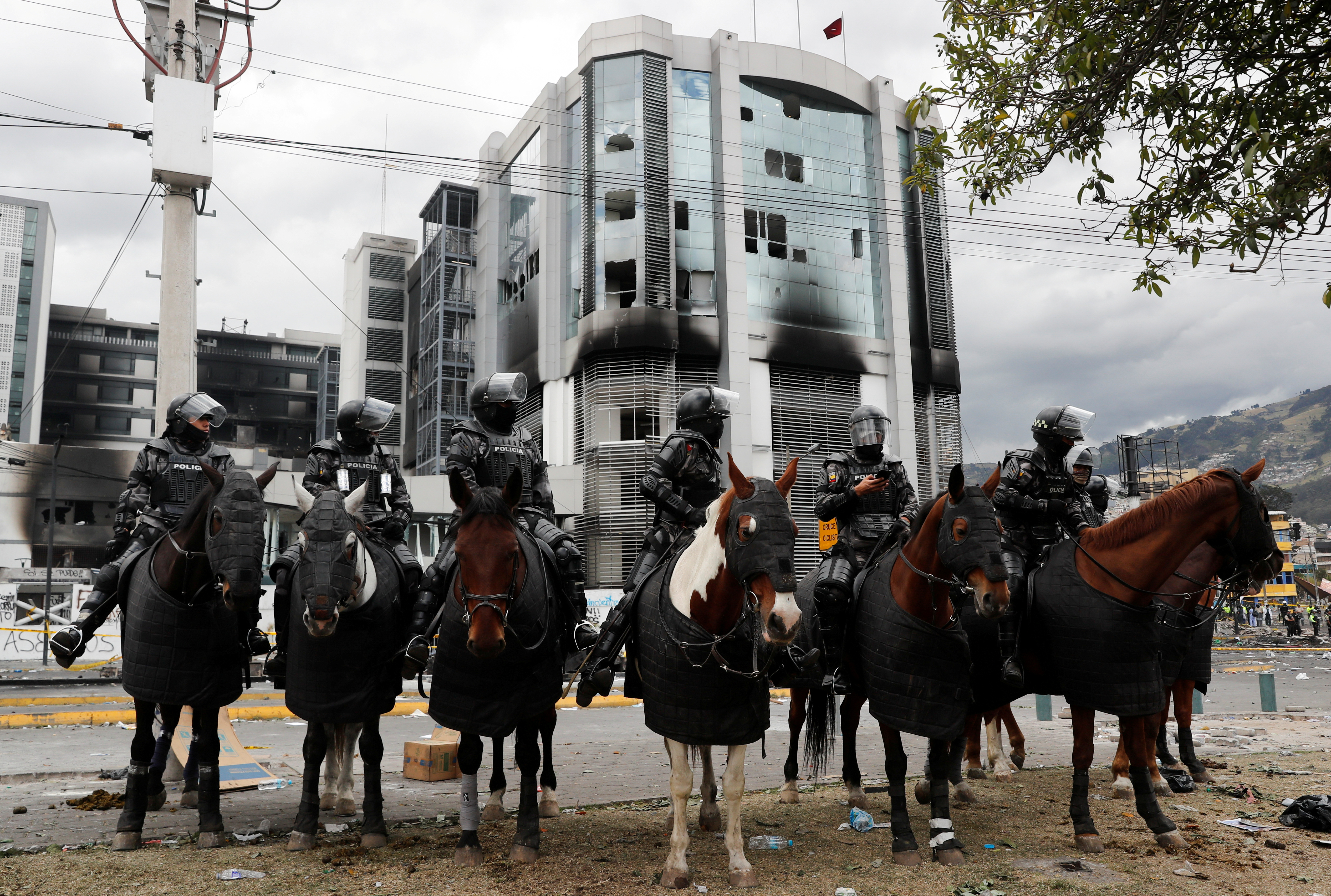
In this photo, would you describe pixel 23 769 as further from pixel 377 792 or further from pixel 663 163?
pixel 663 163

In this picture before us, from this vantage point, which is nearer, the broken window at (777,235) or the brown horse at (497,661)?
the brown horse at (497,661)

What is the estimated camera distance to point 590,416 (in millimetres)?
30438

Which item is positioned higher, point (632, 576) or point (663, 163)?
point (663, 163)

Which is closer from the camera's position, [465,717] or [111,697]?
[465,717]

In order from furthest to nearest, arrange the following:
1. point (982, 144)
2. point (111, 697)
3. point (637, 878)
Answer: point (111, 697)
point (982, 144)
point (637, 878)

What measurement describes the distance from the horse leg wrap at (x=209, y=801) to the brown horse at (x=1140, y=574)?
5.86m

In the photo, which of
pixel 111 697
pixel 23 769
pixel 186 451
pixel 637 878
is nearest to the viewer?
pixel 637 878

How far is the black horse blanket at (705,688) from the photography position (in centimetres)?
541

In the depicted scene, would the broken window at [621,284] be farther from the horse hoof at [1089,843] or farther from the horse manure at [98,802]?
the horse hoof at [1089,843]

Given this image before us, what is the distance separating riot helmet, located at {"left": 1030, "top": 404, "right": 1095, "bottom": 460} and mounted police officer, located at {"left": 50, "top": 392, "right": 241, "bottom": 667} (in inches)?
257

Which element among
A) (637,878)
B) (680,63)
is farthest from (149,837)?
(680,63)

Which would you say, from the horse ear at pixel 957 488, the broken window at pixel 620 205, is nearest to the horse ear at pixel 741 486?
the horse ear at pixel 957 488

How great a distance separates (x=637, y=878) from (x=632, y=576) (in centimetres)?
206

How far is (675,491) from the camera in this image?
6863 millimetres
